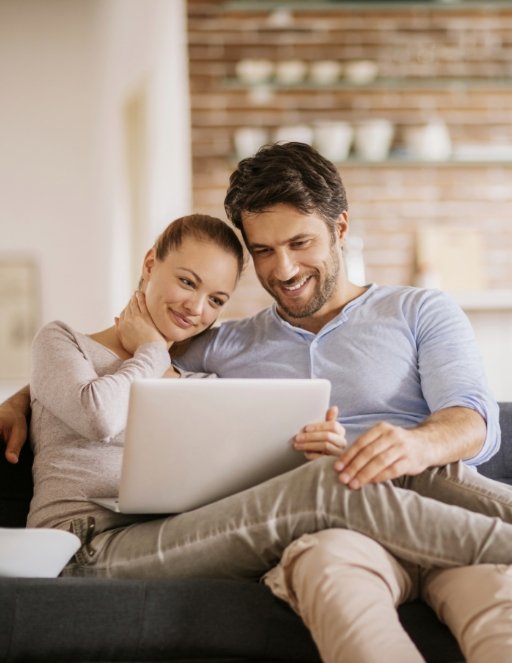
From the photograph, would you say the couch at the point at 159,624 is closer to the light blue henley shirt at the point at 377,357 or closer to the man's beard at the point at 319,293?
the light blue henley shirt at the point at 377,357

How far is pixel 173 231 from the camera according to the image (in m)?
2.10

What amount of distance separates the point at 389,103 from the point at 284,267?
321cm

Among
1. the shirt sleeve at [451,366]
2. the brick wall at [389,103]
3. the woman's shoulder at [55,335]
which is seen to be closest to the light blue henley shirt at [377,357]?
the shirt sleeve at [451,366]

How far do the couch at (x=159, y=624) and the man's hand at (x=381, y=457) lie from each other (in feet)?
0.74

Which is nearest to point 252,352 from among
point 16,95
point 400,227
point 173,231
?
point 173,231

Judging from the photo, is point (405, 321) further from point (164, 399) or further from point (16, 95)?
point (16, 95)

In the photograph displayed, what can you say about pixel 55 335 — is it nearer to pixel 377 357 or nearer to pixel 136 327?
pixel 136 327

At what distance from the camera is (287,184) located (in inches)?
84.0

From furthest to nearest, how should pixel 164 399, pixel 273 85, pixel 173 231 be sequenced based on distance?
pixel 273 85
pixel 173 231
pixel 164 399

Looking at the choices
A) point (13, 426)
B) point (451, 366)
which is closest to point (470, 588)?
point (451, 366)

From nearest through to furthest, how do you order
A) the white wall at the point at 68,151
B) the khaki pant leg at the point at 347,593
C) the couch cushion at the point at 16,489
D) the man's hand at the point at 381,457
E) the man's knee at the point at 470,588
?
the khaki pant leg at the point at 347,593 → the man's knee at the point at 470,588 → the man's hand at the point at 381,457 → the couch cushion at the point at 16,489 → the white wall at the point at 68,151

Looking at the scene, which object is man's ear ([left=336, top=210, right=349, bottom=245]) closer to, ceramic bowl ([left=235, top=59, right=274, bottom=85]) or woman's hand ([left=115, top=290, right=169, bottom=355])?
woman's hand ([left=115, top=290, right=169, bottom=355])

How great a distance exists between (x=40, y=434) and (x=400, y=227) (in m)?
3.45

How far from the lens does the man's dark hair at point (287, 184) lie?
83.9 inches
